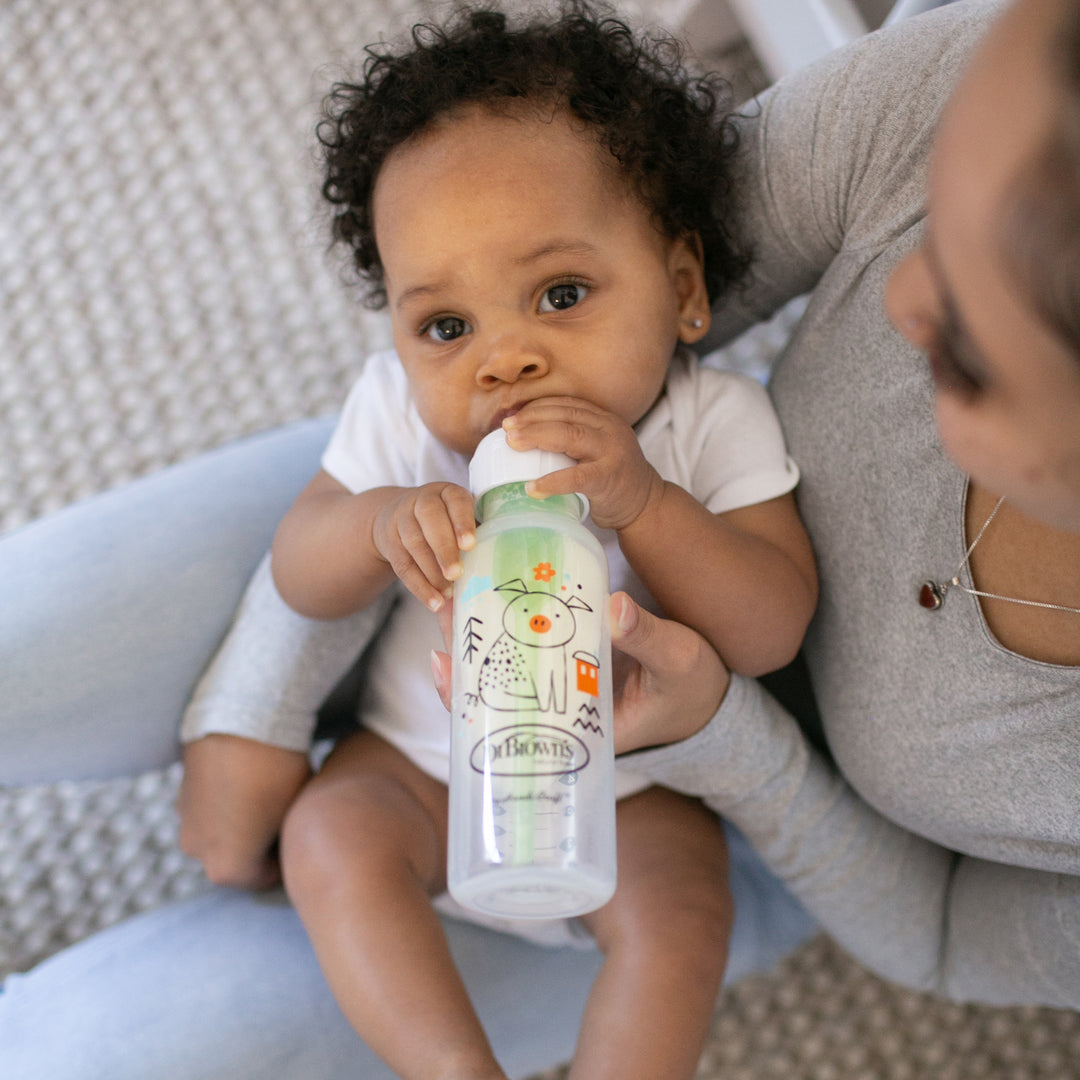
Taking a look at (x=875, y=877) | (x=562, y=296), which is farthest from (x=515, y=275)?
(x=875, y=877)

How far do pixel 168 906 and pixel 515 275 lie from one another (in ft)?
2.20

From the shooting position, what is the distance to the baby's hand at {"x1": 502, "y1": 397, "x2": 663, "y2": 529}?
61 centimetres

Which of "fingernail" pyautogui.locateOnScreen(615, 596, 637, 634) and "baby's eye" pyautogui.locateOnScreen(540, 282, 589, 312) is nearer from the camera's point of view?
"fingernail" pyautogui.locateOnScreen(615, 596, 637, 634)

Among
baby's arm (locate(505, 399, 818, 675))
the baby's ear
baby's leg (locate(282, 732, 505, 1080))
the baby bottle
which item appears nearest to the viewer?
the baby bottle

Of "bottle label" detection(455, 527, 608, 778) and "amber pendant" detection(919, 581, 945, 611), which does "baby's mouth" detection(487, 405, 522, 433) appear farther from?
"amber pendant" detection(919, 581, 945, 611)

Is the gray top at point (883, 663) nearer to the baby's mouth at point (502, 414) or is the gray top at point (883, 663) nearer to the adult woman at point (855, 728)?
the adult woman at point (855, 728)

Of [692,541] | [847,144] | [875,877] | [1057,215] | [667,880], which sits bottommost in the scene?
[875,877]

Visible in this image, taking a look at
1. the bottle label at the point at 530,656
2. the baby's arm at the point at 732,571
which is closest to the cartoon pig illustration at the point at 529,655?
the bottle label at the point at 530,656

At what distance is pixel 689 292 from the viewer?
2.80 feet

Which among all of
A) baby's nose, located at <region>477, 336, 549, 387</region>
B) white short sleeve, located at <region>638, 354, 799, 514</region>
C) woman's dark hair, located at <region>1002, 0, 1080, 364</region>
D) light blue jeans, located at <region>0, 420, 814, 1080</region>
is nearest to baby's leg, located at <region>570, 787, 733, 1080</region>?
light blue jeans, located at <region>0, 420, 814, 1080</region>

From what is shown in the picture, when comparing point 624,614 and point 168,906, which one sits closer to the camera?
point 624,614

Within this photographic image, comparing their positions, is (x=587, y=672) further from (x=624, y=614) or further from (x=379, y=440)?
(x=379, y=440)

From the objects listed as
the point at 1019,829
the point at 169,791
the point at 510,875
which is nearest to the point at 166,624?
the point at 169,791

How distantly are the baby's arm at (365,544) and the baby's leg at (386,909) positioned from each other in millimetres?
171
